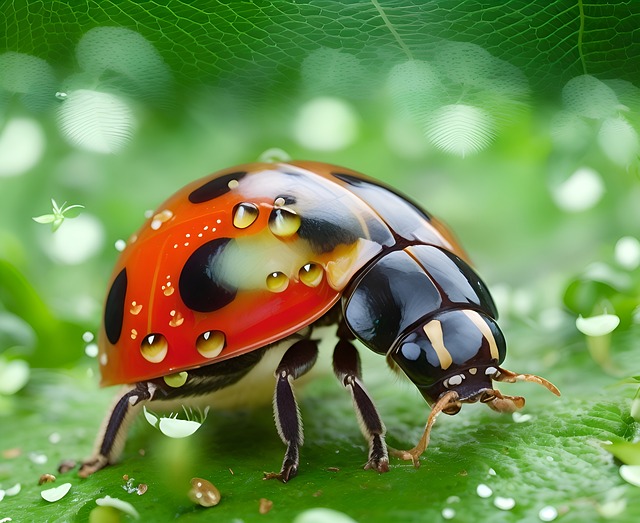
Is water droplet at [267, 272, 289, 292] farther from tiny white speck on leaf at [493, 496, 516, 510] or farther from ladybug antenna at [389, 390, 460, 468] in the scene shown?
tiny white speck on leaf at [493, 496, 516, 510]

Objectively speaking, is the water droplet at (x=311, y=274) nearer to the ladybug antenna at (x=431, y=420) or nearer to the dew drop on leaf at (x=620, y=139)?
the ladybug antenna at (x=431, y=420)

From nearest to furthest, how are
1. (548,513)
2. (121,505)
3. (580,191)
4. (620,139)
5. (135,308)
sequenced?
1. (548,513)
2. (121,505)
3. (135,308)
4. (620,139)
5. (580,191)

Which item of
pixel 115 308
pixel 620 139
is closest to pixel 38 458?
pixel 115 308

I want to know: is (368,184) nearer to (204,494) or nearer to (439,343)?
(439,343)

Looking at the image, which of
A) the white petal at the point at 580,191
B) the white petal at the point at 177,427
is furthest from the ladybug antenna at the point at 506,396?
the white petal at the point at 580,191

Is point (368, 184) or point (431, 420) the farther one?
point (368, 184)
